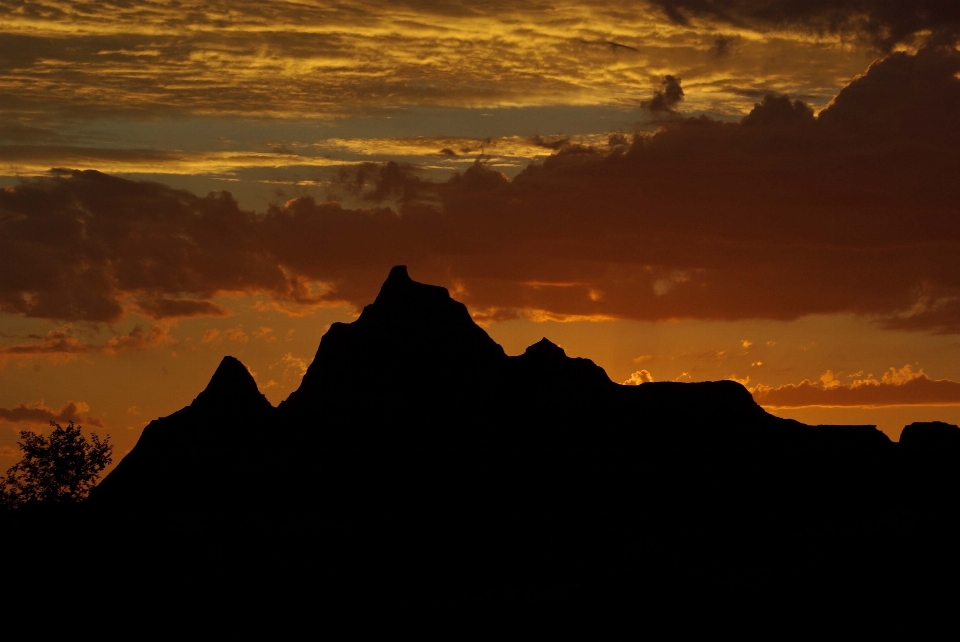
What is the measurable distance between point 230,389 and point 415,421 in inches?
640

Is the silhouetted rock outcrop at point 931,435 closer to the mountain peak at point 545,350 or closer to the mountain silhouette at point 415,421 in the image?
the mountain silhouette at point 415,421

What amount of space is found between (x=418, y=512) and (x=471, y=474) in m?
6.26

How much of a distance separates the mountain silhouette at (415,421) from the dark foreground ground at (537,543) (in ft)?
1.67

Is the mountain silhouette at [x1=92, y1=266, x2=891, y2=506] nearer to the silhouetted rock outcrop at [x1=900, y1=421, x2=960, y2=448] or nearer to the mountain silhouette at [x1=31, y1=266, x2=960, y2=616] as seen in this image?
the mountain silhouette at [x1=31, y1=266, x2=960, y2=616]

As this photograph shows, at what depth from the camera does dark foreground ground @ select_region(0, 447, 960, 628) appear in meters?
90.9

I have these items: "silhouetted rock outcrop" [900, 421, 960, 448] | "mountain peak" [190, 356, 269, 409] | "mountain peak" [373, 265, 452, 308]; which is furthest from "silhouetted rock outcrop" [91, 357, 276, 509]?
"silhouetted rock outcrop" [900, 421, 960, 448]

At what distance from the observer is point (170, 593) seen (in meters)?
100

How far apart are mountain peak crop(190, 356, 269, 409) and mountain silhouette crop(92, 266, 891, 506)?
124mm

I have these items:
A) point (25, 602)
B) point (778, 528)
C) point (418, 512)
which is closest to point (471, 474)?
point (418, 512)

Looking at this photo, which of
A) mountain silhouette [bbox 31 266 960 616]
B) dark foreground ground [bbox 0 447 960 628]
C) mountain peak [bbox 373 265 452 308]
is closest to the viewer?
dark foreground ground [bbox 0 447 960 628]

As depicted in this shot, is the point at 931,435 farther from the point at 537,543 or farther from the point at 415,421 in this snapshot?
the point at 415,421

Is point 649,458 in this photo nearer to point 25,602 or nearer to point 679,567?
point 679,567

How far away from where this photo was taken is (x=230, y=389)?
12419 cm

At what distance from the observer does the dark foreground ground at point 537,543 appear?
298 feet
